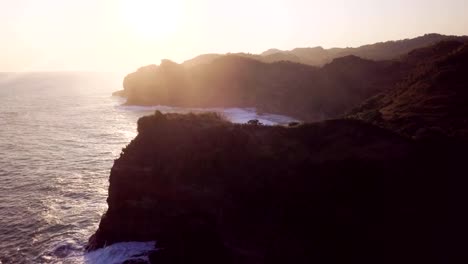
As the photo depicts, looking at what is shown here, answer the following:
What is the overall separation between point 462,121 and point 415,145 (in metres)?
10.5

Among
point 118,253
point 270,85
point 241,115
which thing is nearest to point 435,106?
point 118,253

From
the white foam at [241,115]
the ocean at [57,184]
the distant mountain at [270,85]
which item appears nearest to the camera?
the ocean at [57,184]

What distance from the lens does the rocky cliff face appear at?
3033 cm

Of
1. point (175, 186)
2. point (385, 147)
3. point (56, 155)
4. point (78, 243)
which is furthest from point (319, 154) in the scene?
point (56, 155)

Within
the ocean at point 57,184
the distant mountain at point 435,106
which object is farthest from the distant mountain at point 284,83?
the distant mountain at point 435,106

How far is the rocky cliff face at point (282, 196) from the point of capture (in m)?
30.3

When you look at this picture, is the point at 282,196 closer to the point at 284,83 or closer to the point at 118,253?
the point at 118,253

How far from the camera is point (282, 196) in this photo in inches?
1291

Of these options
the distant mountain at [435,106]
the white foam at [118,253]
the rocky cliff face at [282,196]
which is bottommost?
the white foam at [118,253]

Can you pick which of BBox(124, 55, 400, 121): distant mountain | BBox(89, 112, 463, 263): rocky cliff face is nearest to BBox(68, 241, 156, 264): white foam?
BBox(89, 112, 463, 263): rocky cliff face

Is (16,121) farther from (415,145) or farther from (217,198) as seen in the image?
(415,145)

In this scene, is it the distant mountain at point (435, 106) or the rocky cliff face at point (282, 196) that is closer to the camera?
the rocky cliff face at point (282, 196)

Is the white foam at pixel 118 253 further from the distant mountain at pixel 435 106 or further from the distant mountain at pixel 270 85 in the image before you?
the distant mountain at pixel 270 85

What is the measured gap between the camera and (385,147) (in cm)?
3406
